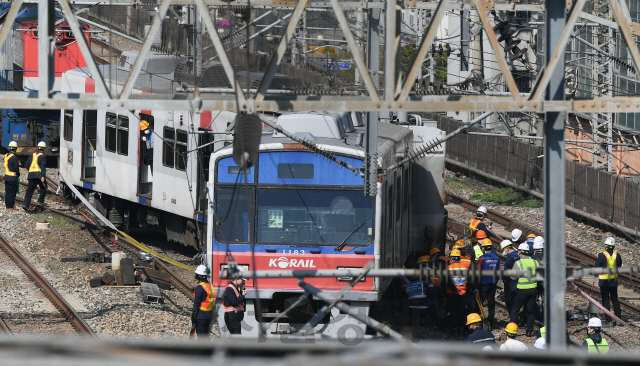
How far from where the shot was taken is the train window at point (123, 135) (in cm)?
1722

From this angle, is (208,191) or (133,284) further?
(133,284)

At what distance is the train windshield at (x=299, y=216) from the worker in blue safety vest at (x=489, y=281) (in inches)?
111

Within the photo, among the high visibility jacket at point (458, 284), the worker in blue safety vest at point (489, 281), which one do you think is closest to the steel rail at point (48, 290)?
the high visibility jacket at point (458, 284)

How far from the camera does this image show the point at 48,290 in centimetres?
1329

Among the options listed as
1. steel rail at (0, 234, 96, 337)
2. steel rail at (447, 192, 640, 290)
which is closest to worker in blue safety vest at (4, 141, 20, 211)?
steel rail at (0, 234, 96, 337)

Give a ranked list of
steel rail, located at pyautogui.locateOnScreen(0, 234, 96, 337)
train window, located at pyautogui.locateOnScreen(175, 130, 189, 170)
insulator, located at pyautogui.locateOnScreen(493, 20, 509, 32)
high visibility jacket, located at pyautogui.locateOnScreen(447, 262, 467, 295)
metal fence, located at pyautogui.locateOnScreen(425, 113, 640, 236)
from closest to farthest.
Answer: steel rail, located at pyautogui.locateOnScreen(0, 234, 96, 337) < high visibility jacket, located at pyautogui.locateOnScreen(447, 262, 467, 295) < train window, located at pyautogui.locateOnScreen(175, 130, 189, 170) < insulator, located at pyautogui.locateOnScreen(493, 20, 509, 32) < metal fence, located at pyautogui.locateOnScreen(425, 113, 640, 236)

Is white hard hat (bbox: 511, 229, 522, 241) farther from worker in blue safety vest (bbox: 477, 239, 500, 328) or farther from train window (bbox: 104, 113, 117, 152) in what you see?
train window (bbox: 104, 113, 117, 152)

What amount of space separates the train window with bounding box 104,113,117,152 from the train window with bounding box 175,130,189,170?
2595 mm

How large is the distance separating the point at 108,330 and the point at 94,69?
5586 mm

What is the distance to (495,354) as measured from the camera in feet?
13.4

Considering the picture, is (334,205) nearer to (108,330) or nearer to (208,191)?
(208,191)

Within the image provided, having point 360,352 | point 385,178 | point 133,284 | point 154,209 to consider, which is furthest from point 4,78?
point 360,352

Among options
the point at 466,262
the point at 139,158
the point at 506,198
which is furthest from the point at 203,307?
the point at 506,198

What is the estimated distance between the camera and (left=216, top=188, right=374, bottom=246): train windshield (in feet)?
36.3
